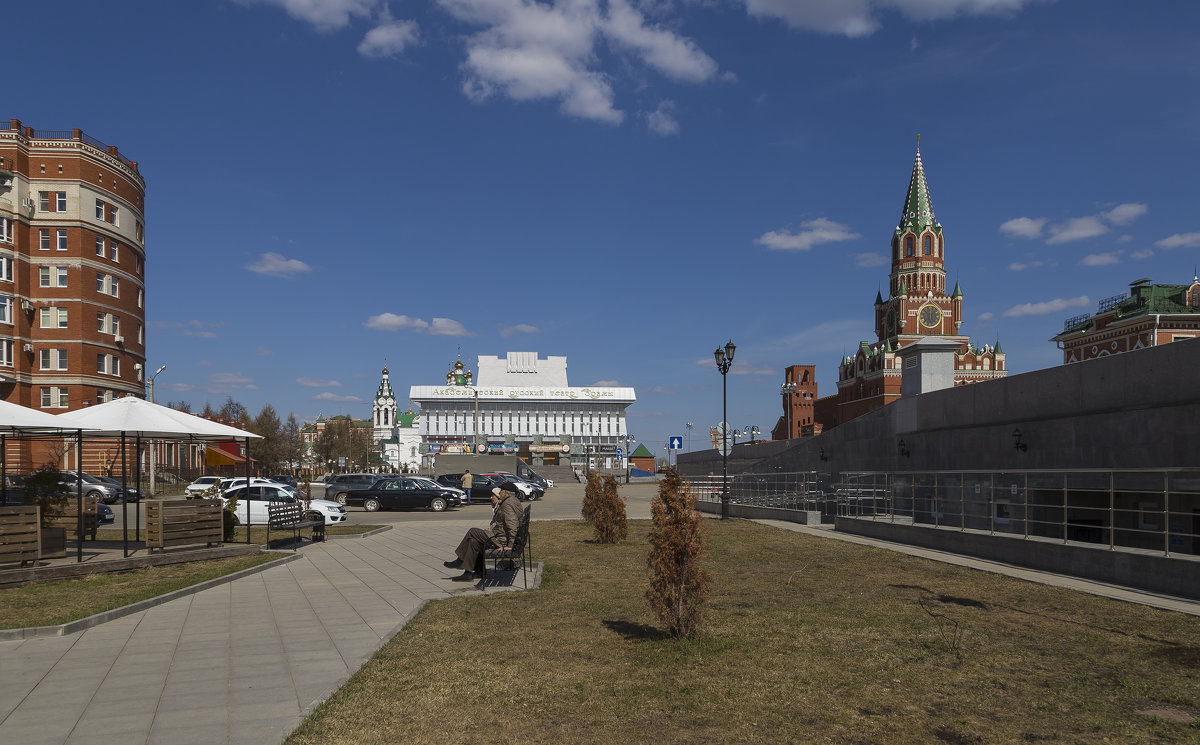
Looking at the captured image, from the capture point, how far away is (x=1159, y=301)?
6588cm

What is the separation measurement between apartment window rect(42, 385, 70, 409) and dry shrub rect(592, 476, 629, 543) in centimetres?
4981

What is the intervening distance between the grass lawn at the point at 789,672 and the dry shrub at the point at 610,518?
6354 millimetres

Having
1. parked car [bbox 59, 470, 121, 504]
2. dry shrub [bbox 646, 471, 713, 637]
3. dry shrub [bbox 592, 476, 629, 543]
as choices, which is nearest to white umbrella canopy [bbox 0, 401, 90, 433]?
dry shrub [bbox 592, 476, 629, 543]

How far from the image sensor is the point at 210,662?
7.29 meters

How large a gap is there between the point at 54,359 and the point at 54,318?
2.70 m

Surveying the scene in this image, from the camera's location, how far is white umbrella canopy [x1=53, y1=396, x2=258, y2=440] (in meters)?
13.5

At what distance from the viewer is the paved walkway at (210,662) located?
18.0ft

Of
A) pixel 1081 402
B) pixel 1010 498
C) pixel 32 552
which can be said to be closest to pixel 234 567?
pixel 32 552

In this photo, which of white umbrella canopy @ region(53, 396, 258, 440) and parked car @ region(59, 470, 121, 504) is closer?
white umbrella canopy @ region(53, 396, 258, 440)

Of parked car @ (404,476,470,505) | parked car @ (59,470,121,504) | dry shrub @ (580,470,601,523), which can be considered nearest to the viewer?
dry shrub @ (580,470,601,523)

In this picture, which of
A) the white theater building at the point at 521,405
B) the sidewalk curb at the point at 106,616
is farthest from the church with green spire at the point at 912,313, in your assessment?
the sidewalk curb at the point at 106,616

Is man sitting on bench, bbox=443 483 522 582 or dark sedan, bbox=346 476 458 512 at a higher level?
man sitting on bench, bbox=443 483 522 582

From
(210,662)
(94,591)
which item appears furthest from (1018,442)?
(94,591)

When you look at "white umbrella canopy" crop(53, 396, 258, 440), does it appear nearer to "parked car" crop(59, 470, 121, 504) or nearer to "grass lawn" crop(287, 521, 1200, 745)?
"grass lawn" crop(287, 521, 1200, 745)
